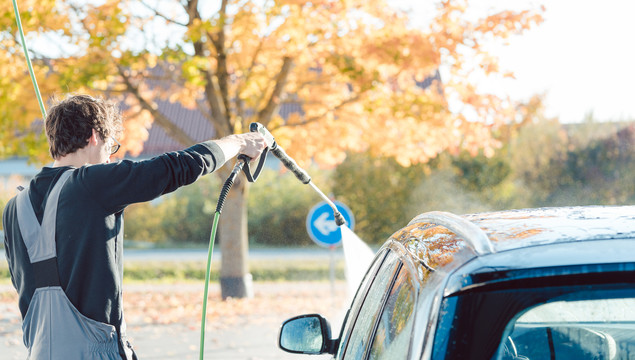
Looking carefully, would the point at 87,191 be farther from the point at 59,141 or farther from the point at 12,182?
the point at 12,182

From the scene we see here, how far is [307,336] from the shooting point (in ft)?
9.82

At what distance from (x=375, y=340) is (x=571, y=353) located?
55 centimetres

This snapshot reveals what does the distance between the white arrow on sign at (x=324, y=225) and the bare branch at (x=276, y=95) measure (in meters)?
1.90

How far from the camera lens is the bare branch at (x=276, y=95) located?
1173 cm

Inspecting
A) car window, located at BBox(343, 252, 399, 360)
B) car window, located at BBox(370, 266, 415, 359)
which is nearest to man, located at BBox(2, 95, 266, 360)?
car window, located at BBox(343, 252, 399, 360)

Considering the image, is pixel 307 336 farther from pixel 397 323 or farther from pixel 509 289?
pixel 509 289

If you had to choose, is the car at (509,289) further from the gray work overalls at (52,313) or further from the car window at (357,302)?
the gray work overalls at (52,313)

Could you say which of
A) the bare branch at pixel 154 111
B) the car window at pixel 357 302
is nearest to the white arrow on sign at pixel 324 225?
the bare branch at pixel 154 111

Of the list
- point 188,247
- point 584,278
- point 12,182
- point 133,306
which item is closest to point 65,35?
point 133,306

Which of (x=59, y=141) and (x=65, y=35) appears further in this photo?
(x=65, y=35)

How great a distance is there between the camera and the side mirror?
2986mm

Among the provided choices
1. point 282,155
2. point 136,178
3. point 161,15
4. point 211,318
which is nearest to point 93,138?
point 136,178

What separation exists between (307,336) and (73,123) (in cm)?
112

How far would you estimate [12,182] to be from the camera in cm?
2772
